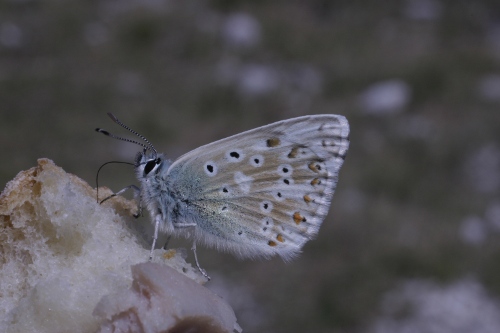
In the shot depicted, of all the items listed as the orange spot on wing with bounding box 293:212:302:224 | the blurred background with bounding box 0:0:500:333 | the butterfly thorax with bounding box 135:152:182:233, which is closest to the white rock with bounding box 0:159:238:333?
the butterfly thorax with bounding box 135:152:182:233

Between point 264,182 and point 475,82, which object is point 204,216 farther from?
point 475,82

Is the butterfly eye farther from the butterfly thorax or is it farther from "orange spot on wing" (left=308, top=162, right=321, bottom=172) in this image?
"orange spot on wing" (left=308, top=162, right=321, bottom=172)

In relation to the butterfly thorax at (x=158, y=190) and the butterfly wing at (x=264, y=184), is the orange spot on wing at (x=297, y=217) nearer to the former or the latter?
the butterfly wing at (x=264, y=184)

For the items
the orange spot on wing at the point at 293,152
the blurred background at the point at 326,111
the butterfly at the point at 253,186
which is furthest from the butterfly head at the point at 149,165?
the blurred background at the point at 326,111

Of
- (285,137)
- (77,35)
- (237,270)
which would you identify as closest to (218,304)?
(285,137)

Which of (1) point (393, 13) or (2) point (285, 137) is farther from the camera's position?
(1) point (393, 13)

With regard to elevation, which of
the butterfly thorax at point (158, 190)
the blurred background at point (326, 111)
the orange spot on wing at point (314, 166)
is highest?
the orange spot on wing at point (314, 166)

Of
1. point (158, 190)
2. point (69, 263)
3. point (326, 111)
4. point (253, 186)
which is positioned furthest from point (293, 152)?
point (326, 111)
